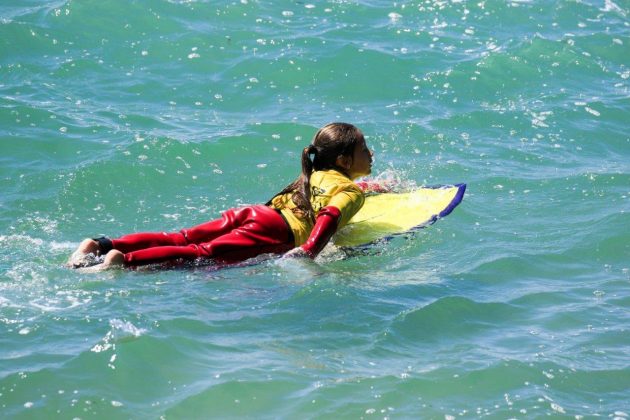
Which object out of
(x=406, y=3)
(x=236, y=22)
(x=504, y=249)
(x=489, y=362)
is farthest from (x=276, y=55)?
(x=489, y=362)

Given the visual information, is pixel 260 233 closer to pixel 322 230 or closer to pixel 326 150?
pixel 322 230

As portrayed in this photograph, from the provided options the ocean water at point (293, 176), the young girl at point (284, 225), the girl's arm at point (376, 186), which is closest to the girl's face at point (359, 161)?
the young girl at point (284, 225)

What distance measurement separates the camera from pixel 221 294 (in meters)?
5.99

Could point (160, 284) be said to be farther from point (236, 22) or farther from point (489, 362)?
point (236, 22)

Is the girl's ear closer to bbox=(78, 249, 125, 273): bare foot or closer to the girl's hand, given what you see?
the girl's hand

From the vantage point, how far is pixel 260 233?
6488 mm

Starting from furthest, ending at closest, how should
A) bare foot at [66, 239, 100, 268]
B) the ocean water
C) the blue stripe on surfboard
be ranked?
the blue stripe on surfboard, bare foot at [66, 239, 100, 268], the ocean water

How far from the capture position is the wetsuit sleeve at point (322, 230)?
20.6 feet

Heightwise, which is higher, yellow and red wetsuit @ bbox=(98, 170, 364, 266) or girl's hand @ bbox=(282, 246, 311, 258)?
yellow and red wetsuit @ bbox=(98, 170, 364, 266)

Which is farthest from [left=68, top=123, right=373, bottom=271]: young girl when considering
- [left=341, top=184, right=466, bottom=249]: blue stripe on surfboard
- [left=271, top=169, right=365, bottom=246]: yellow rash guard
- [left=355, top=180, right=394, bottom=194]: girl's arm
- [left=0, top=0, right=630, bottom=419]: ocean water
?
[left=355, top=180, right=394, bottom=194]: girl's arm

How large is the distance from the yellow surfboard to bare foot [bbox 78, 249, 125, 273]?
5.61ft

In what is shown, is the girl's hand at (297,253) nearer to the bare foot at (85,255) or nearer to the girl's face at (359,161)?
the girl's face at (359,161)

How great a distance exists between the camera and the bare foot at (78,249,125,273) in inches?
238

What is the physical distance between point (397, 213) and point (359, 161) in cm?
89
